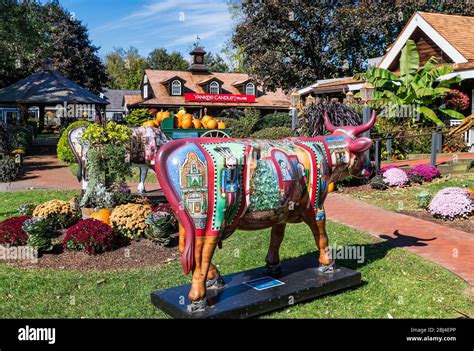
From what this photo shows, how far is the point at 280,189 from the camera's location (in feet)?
16.2

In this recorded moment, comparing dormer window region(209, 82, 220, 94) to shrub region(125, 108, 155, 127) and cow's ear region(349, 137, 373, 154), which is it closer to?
shrub region(125, 108, 155, 127)

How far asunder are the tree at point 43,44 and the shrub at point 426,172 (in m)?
20.6

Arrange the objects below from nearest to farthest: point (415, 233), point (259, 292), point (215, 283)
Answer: point (259, 292)
point (215, 283)
point (415, 233)

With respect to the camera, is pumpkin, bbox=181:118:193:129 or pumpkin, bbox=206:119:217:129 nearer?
pumpkin, bbox=181:118:193:129

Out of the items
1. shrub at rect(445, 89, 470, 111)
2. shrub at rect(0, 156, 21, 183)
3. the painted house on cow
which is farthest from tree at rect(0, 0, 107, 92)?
shrub at rect(445, 89, 470, 111)

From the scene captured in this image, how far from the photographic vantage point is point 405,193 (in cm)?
1256

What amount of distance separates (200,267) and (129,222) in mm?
3979

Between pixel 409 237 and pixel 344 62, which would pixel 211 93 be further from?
pixel 409 237

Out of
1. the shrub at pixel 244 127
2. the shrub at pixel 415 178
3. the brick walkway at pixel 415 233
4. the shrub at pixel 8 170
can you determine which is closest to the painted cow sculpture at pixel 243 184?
the brick walkway at pixel 415 233

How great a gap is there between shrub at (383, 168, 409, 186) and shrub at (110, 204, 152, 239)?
24.5 feet

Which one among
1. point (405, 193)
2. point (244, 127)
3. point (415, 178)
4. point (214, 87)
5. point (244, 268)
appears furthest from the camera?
point (214, 87)

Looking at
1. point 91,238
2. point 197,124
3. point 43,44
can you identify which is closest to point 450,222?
point 91,238

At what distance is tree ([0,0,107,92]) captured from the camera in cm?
2430

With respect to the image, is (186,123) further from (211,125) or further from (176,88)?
(176,88)
